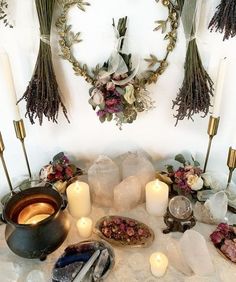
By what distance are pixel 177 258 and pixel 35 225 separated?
380 mm

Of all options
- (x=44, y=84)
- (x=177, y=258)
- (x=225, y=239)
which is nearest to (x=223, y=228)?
(x=225, y=239)

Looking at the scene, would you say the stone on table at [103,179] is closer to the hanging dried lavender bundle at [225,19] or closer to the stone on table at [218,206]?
the stone on table at [218,206]

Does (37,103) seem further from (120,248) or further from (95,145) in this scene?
(120,248)

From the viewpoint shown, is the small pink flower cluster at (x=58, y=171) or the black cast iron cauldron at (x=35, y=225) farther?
the small pink flower cluster at (x=58, y=171)

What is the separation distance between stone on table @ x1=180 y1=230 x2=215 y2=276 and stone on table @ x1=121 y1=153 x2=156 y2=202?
220 mm

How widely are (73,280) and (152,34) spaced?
66 cm

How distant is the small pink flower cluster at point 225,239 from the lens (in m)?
0.92

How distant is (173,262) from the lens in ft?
3.02

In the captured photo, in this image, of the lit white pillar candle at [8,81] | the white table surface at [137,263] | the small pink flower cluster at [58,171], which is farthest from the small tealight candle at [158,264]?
the lit white pillar candle at [8,81]

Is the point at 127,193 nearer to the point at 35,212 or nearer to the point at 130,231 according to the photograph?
the point at 130,231

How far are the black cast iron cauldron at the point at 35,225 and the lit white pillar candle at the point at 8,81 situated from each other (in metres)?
0.23

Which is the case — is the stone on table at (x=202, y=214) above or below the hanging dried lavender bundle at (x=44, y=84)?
below

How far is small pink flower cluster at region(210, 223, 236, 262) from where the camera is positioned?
3.03 feet

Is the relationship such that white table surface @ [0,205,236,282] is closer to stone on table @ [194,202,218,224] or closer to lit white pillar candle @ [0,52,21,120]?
stone on table @ [194,202,218,224]
